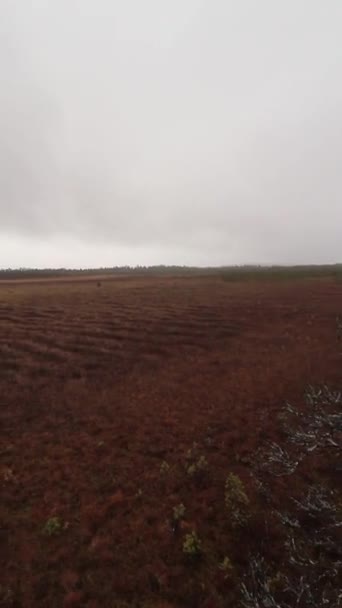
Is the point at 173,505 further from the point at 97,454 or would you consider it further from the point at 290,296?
the point at 290,296

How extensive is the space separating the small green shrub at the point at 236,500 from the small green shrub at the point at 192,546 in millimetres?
1026

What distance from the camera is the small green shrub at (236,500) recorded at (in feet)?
25.4

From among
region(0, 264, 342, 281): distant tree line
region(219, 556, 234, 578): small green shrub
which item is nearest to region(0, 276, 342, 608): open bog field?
region(219, 556, 234, 578): small green shrub

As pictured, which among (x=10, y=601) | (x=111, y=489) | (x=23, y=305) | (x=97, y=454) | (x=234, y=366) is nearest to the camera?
(x=10, y=601)

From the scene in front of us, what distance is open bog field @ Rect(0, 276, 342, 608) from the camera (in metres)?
6.40

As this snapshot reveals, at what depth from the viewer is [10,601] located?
6.20 m

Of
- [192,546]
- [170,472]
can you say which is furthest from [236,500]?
[170,472]

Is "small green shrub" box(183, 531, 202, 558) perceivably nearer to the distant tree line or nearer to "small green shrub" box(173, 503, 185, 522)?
"small green shrub" box(173, 503, 185, 522)

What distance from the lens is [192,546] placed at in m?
7.13

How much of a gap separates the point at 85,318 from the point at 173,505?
23.3 meters

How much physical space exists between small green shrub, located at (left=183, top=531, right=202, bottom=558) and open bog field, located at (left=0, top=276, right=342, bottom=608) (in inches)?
1.2

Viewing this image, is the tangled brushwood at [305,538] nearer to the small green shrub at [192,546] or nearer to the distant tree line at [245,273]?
the small green shrub at [192,546]

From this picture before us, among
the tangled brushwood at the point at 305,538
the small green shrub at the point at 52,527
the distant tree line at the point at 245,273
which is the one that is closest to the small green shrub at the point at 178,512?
the tangled brushwood at the point at 305,538

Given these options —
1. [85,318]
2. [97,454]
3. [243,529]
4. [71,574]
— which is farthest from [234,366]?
[85,318]
